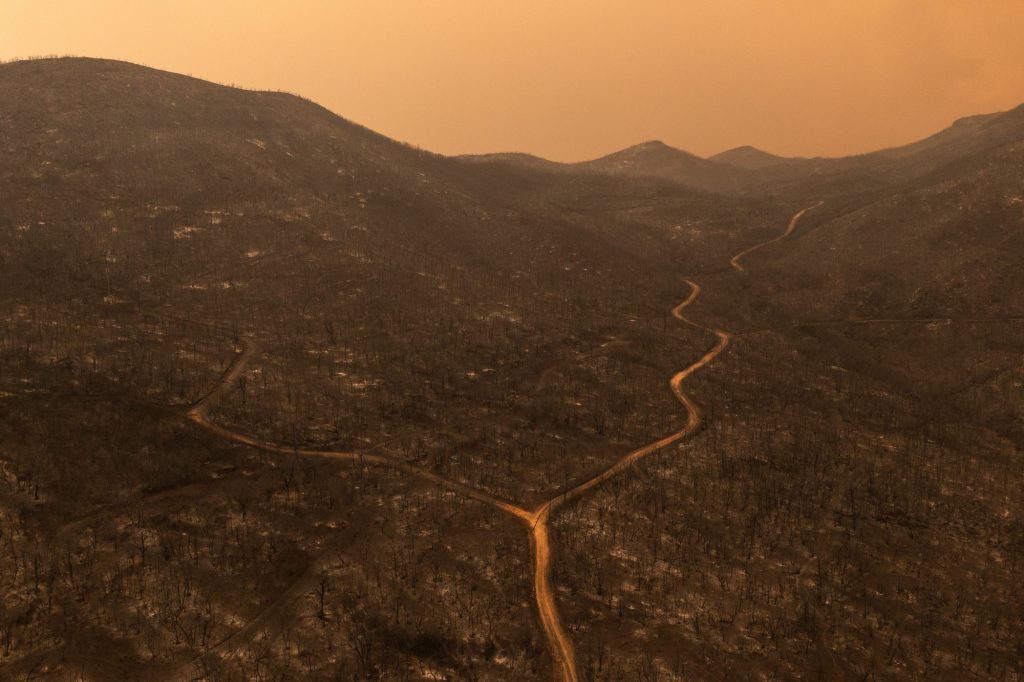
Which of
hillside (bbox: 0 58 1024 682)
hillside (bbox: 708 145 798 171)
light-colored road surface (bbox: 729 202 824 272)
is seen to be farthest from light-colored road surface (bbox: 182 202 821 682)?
hillside (bbox: 708 145 798 171)

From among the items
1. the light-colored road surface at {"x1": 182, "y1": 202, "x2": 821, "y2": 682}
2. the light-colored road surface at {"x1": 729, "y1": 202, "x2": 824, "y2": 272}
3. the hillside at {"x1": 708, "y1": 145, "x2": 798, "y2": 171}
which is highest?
the hillside at {"x1": 708, "y1": 145, "x2": 798, "y2": 171}

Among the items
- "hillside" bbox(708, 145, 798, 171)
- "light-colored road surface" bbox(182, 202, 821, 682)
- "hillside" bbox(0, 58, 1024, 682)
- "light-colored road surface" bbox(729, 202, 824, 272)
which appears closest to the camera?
"hillside" bbox(0, 58, 1024, 682)

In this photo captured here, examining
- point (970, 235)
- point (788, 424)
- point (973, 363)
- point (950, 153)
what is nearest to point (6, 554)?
point (788, 424)

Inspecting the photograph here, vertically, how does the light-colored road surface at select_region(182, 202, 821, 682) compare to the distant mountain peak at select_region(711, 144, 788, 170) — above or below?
below

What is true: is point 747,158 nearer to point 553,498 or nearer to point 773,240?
point 773,240

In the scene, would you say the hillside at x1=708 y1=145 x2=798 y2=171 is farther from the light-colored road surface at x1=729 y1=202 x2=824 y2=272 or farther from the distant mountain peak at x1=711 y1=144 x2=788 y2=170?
the light-colored road surface at x1=729 y1=202 x2=824 y2=272

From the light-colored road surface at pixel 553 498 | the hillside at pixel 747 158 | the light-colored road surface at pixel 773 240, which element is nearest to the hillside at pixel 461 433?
the light-colored road surface at pixel 553 498

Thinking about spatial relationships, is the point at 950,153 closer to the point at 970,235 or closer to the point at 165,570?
the point at 970,235

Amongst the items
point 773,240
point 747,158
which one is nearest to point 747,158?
point 747,158
